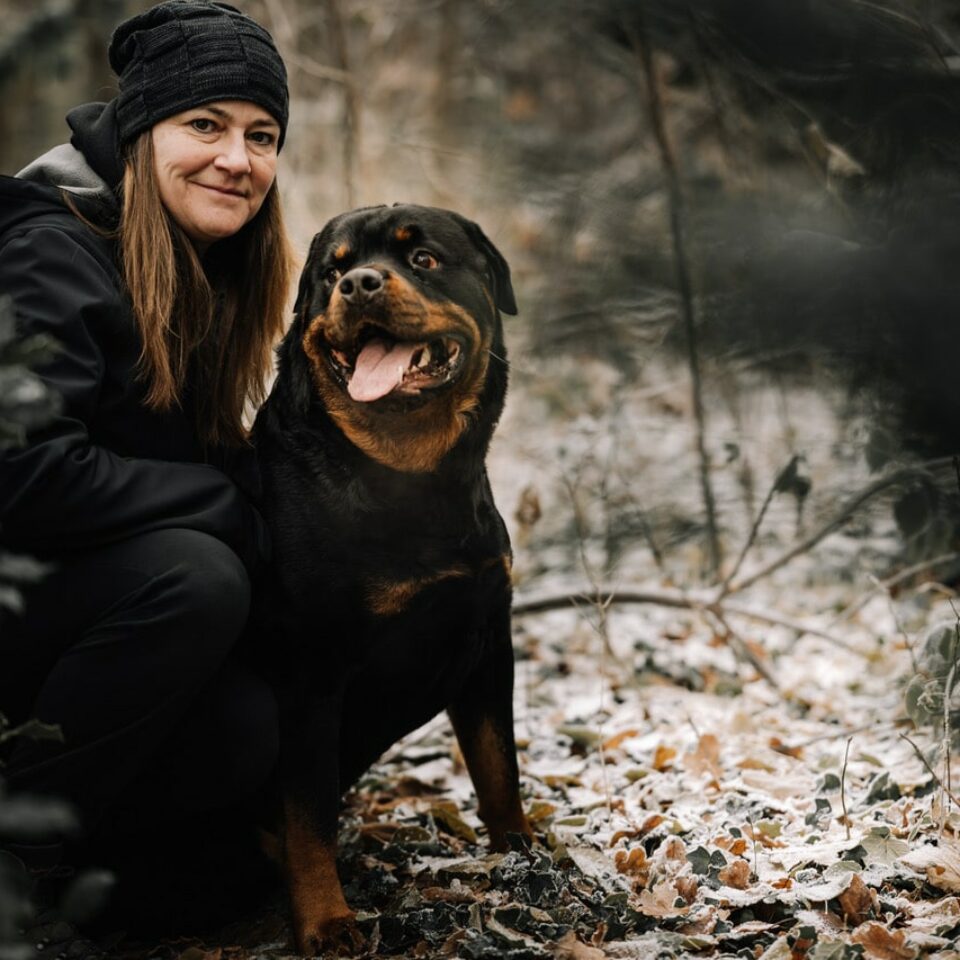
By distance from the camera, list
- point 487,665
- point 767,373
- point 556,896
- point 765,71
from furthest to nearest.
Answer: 1. point 767,373
2. point 765,71
3. point 487,665
4. point 556,896

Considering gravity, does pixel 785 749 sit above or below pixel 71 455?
below

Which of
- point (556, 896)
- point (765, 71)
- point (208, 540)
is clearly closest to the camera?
point (208, 540)

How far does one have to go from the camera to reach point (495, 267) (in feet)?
9.57

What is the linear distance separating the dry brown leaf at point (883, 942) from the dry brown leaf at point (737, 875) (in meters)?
0.37

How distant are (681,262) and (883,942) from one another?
3.04 m

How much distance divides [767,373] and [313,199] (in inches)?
203

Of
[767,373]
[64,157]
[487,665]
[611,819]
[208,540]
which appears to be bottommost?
[611,819]

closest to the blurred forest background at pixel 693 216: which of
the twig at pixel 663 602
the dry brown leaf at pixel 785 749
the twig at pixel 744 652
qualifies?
the twig at pixel 663 602

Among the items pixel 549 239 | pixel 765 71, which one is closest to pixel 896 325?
pixel 765 71

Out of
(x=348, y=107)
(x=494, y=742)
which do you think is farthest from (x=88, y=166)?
(x=348, y=107)

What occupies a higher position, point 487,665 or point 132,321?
point 132,321

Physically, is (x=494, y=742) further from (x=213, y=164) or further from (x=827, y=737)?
(x=213, y=164)

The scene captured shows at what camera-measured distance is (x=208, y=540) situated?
7.40 feet

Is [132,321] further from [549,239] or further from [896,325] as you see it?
[549,239]
